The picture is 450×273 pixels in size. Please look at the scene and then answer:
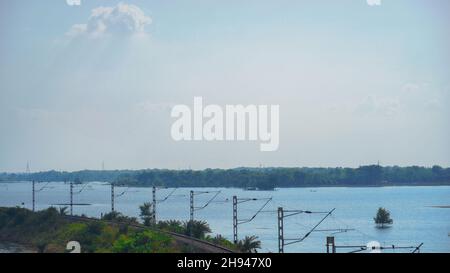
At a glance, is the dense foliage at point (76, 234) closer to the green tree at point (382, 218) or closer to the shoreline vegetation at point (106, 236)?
the shoreline vegetation at point (106, 236)

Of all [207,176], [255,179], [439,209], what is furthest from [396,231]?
[439,209]

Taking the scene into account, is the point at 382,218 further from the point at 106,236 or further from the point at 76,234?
the point at 76,234

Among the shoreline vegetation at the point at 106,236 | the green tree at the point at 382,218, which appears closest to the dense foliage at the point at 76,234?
the shoreline vegetation at the point at 106,236

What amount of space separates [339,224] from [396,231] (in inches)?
432

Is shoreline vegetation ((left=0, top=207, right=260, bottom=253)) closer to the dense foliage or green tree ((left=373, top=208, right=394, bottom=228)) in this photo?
the dense foliage

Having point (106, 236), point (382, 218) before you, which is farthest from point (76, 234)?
point (382, 218)

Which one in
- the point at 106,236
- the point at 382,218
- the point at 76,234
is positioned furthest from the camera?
the point at 382,218

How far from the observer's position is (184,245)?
1144 inches

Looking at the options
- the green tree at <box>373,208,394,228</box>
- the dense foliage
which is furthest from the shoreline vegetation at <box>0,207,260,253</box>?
the green tree at <box>373,208,394,228</box>

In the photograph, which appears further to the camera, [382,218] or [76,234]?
[382,218]

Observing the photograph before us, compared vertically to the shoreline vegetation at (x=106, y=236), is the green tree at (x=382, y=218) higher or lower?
lower

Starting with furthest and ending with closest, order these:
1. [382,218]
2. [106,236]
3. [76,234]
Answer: [382,218]
[76,234]
[106,236]

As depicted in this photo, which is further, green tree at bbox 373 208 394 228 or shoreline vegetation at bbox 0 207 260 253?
green tree at bbox 373 208 394 228
